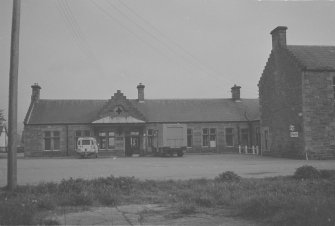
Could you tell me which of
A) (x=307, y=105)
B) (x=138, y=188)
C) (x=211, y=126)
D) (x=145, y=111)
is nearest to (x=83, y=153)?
(x=145, y=111)

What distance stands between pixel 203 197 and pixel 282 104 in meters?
22.3

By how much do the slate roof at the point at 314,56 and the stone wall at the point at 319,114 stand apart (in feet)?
1.78

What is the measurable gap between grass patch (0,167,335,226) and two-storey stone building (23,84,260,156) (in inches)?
1196

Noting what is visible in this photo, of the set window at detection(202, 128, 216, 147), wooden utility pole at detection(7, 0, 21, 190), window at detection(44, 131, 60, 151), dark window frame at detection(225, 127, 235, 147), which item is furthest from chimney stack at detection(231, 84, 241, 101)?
wooden utility pole at detection(7, 0, 21, 190)

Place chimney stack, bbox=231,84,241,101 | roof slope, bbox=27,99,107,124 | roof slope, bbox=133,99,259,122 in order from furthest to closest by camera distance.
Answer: chimney stack, bbox=231,84,241,101 → roof slope, bbox=133,99,259,122 → roof slope, bbox=27,99,107,124

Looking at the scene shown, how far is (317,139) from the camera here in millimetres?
27500

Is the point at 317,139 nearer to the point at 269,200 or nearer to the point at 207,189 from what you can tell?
the point at 207,189

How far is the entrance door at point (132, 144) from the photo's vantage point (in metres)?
44.1

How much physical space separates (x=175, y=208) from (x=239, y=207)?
1.45m

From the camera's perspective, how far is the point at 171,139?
37.7 metres

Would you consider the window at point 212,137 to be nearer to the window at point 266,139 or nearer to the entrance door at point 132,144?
the entrance door at point 132,144

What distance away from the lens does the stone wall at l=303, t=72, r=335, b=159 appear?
1081 inches

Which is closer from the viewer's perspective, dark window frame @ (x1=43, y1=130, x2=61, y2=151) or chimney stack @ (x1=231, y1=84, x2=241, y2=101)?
dark window frame @ (x1=43, y1=130, x2=61, y2=151)

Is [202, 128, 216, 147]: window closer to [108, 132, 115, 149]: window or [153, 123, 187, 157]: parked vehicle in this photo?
[153, 123, 187, 157]: parked vehicle
